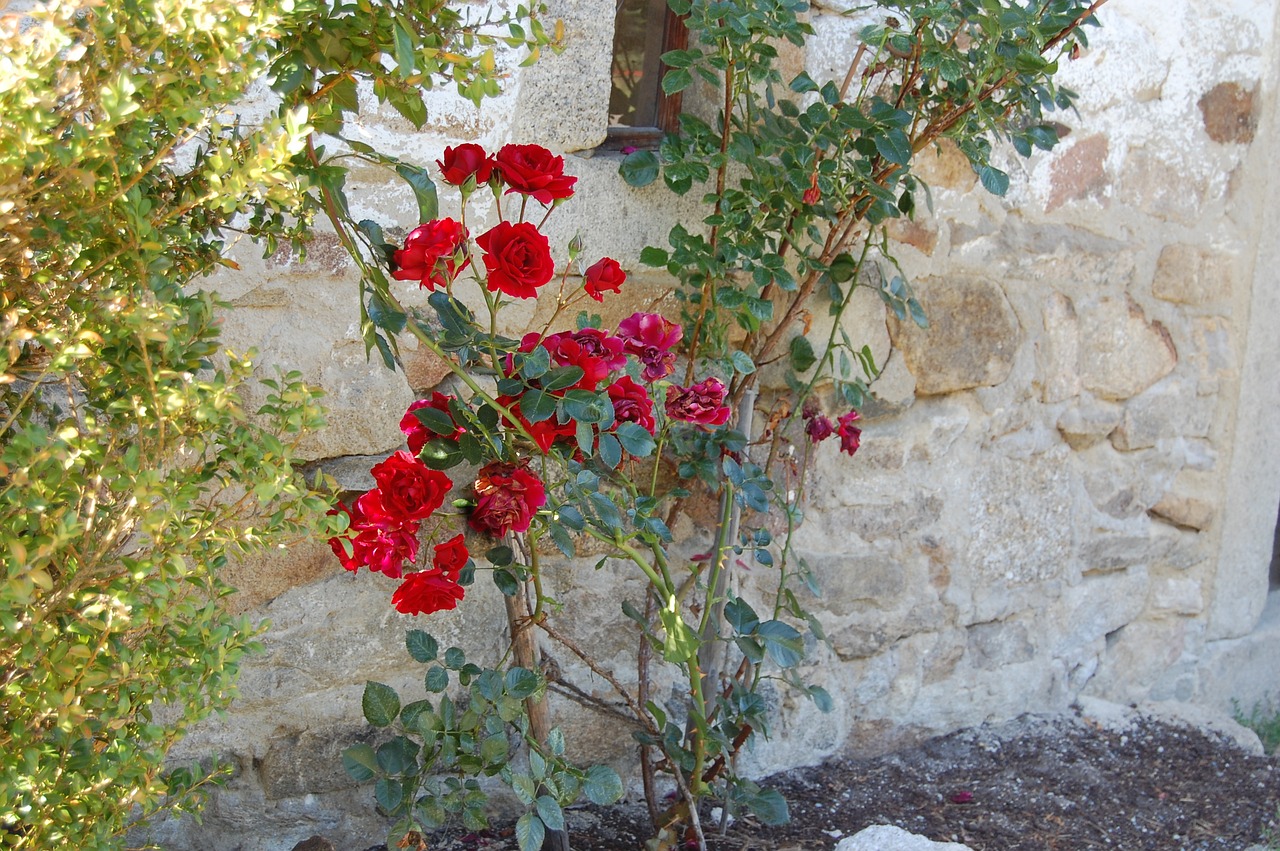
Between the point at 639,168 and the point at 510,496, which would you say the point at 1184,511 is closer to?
the point at 639,168

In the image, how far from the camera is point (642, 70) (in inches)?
79.6

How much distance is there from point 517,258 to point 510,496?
29 cm

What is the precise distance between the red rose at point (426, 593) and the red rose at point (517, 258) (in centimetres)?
38

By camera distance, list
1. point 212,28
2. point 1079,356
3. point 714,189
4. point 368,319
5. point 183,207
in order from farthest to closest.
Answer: point 1079,356 → point 714,189 → point 368,319 → point 183,207 → point 212,28

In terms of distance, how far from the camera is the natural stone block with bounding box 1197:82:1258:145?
8.43 feet

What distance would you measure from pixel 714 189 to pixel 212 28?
3.75 ft

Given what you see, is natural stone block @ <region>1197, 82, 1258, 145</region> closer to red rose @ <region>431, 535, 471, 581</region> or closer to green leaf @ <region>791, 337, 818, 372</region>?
green leaf @ <region>791, 337, 818, 372</region>

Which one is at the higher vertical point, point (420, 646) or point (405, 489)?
point (405, 489)

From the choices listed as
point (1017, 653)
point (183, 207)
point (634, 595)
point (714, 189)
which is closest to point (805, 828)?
point (634, 595)

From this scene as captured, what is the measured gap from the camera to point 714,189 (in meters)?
1.95

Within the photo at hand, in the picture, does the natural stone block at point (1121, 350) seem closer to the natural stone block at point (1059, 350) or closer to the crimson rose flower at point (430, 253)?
the natural stone block at point (1059, 350)

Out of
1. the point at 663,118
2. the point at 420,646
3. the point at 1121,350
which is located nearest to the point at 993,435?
the point at 1121,350

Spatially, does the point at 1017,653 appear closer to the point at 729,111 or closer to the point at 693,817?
the point at 693,817

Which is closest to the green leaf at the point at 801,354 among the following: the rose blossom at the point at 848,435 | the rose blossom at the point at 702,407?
the rose blossom at the point at 848,435
